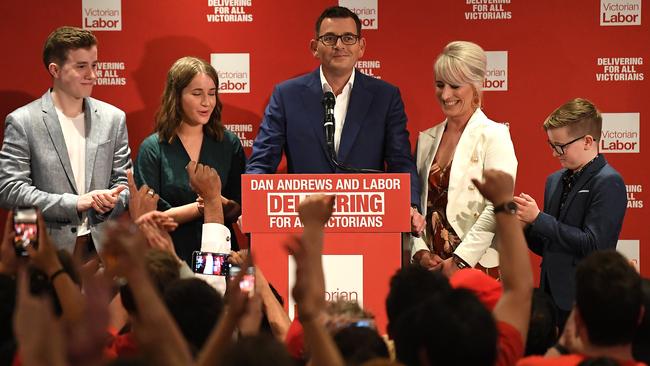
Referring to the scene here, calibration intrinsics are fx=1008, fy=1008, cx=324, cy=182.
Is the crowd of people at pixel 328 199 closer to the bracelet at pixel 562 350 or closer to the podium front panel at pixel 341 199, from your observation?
the bracelet at pixel 562 350

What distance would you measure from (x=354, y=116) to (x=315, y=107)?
0.23m

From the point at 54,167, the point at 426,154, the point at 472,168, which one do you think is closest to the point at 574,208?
the point at 472,168

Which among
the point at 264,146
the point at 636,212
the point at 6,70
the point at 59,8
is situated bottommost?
the point at 636,212

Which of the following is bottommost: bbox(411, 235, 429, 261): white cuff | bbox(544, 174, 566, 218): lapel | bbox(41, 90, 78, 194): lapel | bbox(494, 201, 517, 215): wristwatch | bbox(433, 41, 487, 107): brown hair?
bbox(411, 235, 429, 261): white cuff

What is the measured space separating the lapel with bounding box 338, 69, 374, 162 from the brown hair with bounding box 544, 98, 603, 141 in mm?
1024

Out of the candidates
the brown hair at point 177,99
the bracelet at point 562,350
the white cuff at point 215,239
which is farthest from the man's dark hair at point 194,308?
the brown hair at point 177,99

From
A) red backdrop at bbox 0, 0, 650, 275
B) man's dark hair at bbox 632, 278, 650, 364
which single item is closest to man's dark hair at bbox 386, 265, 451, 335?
man's dark hair at bbox 632, 278, 650, 364

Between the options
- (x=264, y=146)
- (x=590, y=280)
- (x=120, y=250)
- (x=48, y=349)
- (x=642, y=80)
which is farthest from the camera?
(x=642, y=80)

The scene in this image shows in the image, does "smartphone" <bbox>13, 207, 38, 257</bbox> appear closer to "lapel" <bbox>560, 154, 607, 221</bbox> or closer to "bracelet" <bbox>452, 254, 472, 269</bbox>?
"bracelet" <bbox>452, 254, 472, 269</bbox>

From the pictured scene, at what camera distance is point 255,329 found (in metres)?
2.96

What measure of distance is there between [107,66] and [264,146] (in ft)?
5.72

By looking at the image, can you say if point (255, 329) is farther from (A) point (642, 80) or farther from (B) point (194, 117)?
(A) point (642, 80)

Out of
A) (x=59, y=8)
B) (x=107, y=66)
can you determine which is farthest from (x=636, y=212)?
(x=59, y=8)

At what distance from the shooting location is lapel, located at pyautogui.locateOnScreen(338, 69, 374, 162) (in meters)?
5.63
